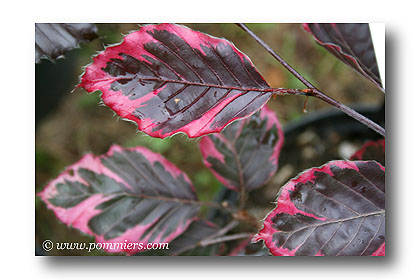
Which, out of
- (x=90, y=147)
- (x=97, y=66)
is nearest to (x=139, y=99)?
(x=97, y=66)

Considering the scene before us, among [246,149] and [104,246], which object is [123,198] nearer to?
[104,246]

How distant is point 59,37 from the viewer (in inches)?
24.5

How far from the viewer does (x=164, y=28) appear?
0.54 meters

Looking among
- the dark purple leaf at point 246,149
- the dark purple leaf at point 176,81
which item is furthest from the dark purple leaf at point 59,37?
the dark purple leaf at point 246,149

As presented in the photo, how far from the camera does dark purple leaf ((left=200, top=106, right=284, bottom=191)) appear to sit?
695 mm

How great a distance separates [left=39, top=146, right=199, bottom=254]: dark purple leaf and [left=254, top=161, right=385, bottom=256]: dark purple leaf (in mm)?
179

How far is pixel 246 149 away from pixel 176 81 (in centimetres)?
21

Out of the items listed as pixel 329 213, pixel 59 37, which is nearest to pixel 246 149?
pixel 329 213

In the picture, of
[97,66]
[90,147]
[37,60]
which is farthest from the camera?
[90,147]

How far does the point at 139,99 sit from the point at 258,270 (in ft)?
1.22

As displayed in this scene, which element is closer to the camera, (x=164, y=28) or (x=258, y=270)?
(x=164, y=28)

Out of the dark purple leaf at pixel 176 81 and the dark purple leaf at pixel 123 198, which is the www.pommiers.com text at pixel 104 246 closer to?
the dark purple leaf at pixel 123 198

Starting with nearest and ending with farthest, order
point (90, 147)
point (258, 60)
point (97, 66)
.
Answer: point (97, 66) → point (258, 60) → point (90, 147)
